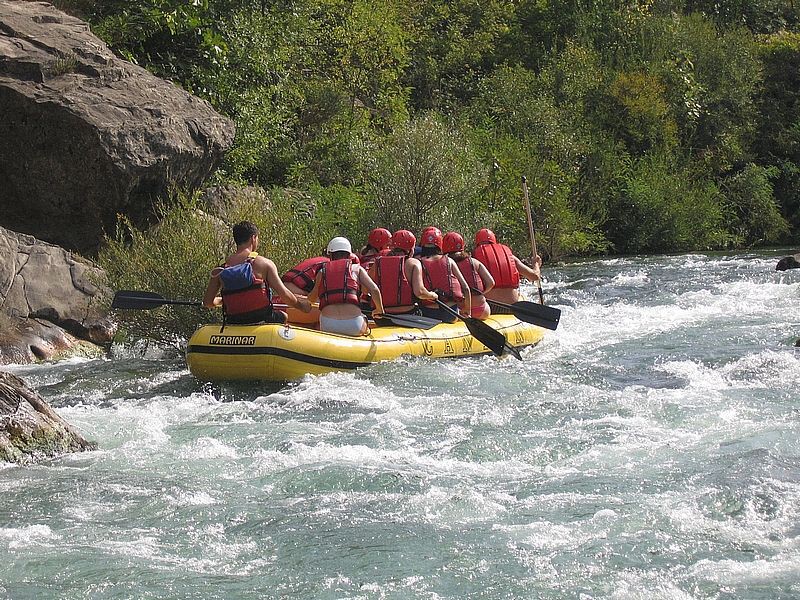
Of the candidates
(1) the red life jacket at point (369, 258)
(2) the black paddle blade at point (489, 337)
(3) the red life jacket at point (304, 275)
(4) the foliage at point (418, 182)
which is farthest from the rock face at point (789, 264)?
(3) the red life jacket at point (304, 275)

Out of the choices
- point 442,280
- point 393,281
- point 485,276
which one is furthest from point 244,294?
point 485,276

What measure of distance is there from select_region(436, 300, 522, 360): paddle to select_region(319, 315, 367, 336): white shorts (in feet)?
3.58

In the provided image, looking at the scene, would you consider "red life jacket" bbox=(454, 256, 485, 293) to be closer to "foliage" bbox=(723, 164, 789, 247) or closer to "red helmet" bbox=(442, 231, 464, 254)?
"red helmet" bbox=(442, 231, 464, 254)

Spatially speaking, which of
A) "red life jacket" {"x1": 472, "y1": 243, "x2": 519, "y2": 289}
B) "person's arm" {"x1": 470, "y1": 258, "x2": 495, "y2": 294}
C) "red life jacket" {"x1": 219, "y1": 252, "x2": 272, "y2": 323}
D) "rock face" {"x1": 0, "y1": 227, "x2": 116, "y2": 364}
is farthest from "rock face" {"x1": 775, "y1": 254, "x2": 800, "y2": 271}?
"red life jacket" {"x1": 219, "y1": 252, "x2": 272, "y2": 323}

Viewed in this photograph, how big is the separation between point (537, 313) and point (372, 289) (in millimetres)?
2009

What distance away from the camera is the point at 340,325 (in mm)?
10070

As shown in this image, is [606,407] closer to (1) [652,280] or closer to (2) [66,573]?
(2) [66,573]

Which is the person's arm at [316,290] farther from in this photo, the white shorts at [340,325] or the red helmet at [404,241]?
the red helmet at [404,241]

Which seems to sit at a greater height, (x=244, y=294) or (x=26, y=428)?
(x=244, y=294)

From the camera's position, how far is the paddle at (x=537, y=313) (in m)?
11.2

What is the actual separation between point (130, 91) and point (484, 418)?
28.3 feet

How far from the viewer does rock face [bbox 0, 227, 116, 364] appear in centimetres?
1154

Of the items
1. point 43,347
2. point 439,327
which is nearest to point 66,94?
point 43,347

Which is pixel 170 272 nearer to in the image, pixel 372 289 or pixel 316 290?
pixel 316 290
